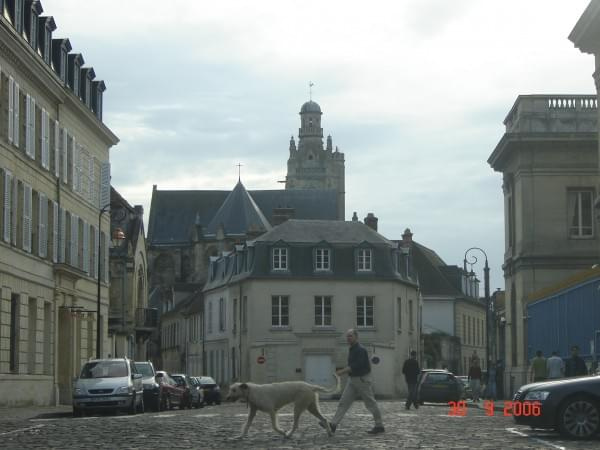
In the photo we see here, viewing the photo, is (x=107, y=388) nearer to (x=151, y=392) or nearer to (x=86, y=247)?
(x=151, y=392)

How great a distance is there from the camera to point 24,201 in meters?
38.6

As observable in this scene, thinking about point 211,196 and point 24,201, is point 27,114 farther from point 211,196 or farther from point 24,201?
point 211,196

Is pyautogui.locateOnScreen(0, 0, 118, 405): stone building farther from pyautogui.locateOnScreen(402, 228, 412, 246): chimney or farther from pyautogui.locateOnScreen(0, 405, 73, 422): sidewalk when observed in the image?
pyautogui.locateOnScreen(402, 228, 412, 246): chimney

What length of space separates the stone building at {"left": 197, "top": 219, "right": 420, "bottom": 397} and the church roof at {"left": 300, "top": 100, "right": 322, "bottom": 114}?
388 ft

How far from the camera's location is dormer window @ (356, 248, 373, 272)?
7606 cm

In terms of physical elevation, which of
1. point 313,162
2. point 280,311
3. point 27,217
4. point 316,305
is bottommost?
point 280,311

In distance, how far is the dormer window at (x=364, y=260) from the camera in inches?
2995

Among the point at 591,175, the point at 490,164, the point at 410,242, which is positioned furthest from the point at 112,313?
the point at 410,242

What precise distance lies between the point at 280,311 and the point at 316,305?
2061 mm

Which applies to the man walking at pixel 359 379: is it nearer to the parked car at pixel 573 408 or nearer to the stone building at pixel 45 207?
the parked car at pixel 573 408

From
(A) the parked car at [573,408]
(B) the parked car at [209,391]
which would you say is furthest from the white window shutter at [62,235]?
(A) the parked car at [573,408]

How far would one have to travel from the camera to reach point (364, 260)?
76.2m

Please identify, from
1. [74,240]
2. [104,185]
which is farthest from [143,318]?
[74,240]

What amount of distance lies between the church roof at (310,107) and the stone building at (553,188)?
142 metres
